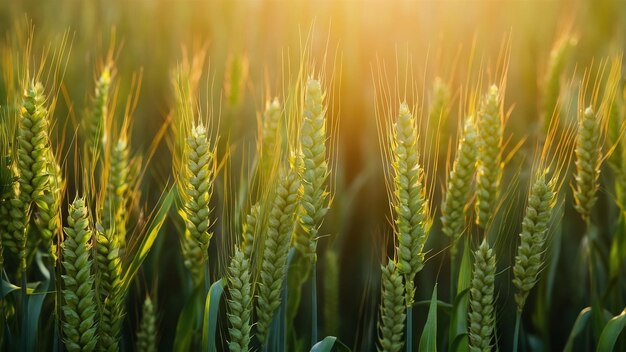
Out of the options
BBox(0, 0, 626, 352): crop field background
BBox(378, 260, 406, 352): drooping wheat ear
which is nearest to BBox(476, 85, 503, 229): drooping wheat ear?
BBox(0, 0, 626, 352): crop field background

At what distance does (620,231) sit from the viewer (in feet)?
6.05

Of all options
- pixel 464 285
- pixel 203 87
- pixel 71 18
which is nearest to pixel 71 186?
pixel 203 87

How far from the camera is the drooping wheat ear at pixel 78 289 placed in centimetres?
136

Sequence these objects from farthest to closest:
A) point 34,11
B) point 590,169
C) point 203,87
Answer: point 34,11, point 203,87, point 590,169

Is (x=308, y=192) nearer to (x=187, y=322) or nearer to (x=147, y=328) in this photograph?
(x=187, y=322)

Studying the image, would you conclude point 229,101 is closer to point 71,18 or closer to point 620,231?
point 620,231

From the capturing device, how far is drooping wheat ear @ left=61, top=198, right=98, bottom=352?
53.4 inches

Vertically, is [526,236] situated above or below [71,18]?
below

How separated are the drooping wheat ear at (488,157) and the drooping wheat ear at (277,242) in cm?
46

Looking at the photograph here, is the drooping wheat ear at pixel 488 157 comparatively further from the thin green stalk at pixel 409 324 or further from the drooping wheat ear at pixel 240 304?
the drooping wheat ear at pixel 240 304

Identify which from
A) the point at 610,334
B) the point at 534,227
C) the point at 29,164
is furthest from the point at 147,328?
the point at 610,334

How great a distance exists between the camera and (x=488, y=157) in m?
1.76

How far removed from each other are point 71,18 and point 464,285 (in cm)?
222

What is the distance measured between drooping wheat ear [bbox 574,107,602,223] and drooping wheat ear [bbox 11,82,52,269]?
1080mm
